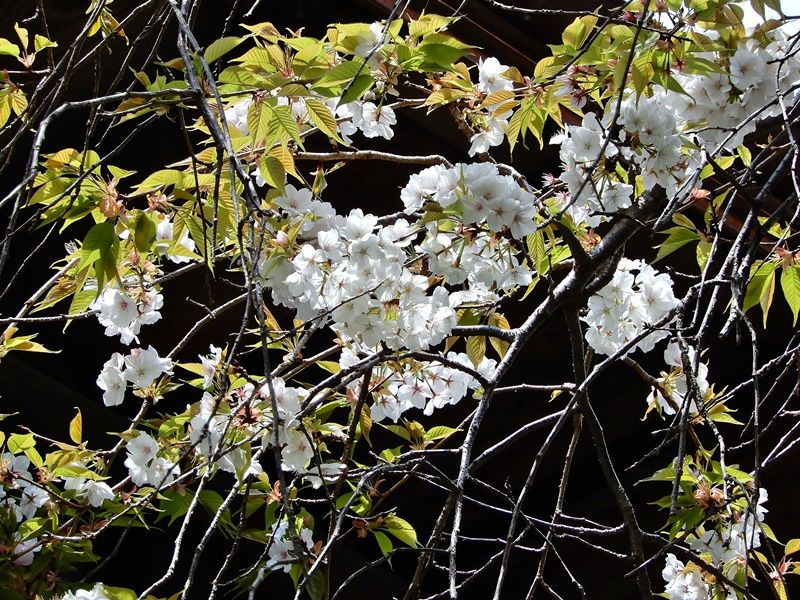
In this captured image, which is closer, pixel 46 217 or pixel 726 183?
pixel 46 217

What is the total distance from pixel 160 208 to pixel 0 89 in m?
0.30

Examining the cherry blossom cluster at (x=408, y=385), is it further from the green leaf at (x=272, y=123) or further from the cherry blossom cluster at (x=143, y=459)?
the green leaf at (x=272, y=123)

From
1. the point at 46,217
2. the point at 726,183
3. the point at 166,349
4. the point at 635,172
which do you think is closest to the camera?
the point at 46,217

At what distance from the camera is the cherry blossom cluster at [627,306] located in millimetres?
1573

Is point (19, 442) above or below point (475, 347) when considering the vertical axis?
below

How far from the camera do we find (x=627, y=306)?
158 cm

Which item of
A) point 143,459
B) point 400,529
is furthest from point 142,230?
point 400,529

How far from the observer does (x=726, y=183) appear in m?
1.61

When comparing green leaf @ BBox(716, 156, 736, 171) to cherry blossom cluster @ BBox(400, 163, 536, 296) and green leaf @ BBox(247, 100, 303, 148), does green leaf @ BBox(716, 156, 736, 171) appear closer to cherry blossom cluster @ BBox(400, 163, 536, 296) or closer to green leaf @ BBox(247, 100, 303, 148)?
cherry blossom cluster @ BBox(400, 163, 536, 296)

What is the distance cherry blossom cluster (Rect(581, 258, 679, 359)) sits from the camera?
1.57 meters

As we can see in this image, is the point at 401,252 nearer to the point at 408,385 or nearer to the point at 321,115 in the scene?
the point at 321,115

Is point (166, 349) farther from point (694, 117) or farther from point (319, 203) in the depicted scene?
point (694, 117)

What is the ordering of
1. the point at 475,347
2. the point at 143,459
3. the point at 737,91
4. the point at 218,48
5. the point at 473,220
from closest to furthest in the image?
the point at 218,48 < the point at 473,220 < the point at 737,91 < the point at 143,459 < the point at 475,347

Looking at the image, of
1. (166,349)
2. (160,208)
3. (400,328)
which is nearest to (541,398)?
(166,349)
